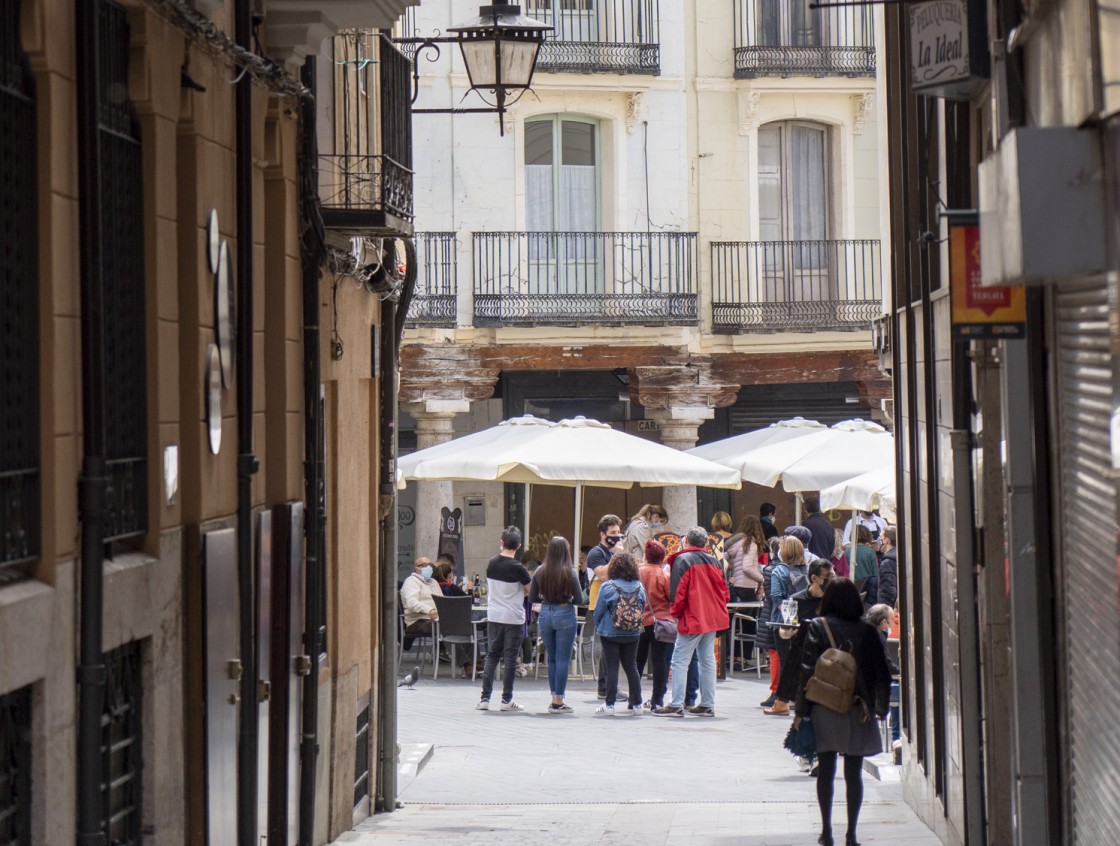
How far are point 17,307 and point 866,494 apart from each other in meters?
13.9

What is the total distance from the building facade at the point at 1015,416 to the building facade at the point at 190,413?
3198 millimetres

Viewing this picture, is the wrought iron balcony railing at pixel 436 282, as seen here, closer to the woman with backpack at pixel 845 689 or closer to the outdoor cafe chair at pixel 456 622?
the outdoor cafe chair at pixel 456 622

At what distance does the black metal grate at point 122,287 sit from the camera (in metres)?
7.33

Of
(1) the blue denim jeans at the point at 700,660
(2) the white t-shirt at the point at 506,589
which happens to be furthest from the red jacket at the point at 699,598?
(2) the white t-shirt at the point at 506,589

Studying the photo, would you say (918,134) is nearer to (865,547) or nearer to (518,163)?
(865,547)

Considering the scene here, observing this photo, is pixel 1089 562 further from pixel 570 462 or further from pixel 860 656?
pixel 570 462

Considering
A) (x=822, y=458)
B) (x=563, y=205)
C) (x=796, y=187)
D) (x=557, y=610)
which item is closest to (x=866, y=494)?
(x=822, y=458)

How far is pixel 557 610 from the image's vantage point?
17188 millimetres

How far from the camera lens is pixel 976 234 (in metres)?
A: 8.30

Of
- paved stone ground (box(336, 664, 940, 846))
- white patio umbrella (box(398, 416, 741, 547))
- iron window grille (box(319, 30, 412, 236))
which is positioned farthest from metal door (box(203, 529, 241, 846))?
white patio umbrella (box(398, 416, 741, 547))

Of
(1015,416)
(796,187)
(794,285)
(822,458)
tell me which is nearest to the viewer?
(1015,416)

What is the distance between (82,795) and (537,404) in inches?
863

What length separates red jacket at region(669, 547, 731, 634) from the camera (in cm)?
1669

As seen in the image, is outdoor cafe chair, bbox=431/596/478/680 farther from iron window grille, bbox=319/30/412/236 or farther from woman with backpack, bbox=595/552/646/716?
iron window grille, bbox=319/30/412/236
